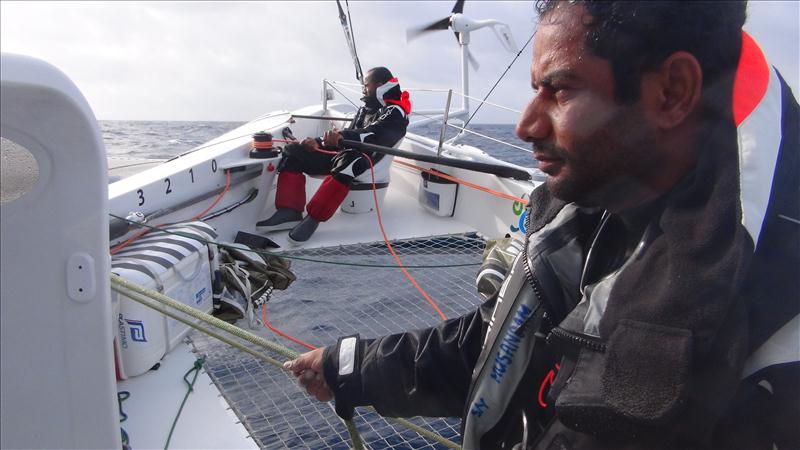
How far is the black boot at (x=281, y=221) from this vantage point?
4.71m

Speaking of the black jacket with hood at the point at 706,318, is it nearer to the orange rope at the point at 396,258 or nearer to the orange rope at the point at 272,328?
the orange rope at the point at 272,328

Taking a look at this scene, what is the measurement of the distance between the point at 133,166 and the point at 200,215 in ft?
4.66

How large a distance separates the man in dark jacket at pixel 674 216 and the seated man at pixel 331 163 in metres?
3.67

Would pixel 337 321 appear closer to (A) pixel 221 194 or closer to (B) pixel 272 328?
(B) pixel 272 328

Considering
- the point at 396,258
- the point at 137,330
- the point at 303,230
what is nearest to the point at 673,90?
the point at 137,330

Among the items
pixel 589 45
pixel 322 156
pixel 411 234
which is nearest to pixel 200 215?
pixel 322 156

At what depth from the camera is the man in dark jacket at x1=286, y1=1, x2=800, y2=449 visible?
0.76 m

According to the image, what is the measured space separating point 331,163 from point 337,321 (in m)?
2.07

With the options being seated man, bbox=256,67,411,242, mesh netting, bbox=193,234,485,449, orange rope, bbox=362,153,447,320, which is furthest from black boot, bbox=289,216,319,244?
orange rope, bbox=362,153,447,320

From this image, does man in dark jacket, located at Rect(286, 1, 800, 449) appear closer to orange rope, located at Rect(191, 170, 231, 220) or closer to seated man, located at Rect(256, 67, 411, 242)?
orange rope, located at Rect(191, 170, 231, 220)

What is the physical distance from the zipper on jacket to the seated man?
11.9ft

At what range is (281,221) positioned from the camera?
186 inches

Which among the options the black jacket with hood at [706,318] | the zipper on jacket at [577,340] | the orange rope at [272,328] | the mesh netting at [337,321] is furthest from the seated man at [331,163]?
the black jacket with hood at [706,318]

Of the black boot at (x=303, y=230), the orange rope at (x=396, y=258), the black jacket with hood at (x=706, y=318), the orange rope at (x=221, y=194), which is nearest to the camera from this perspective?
the black jacket with hood at (x=706, y=318)
